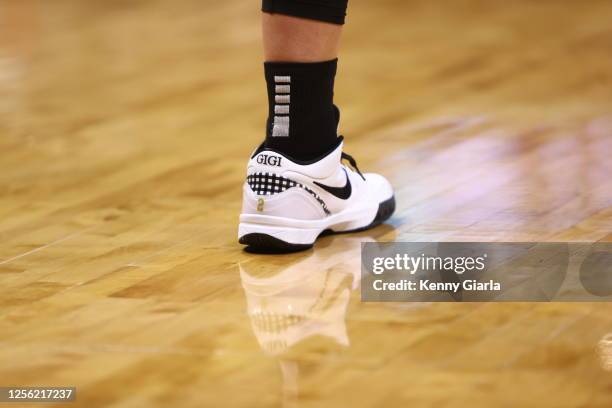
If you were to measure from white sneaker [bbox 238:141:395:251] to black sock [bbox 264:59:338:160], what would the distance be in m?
0.02

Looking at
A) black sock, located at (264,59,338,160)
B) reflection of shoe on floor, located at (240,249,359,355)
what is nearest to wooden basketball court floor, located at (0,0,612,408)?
reflection of shoe on floor, located at (240,249,359,355)

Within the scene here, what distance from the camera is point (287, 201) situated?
1.41 m

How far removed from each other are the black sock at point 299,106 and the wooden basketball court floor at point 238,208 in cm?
14

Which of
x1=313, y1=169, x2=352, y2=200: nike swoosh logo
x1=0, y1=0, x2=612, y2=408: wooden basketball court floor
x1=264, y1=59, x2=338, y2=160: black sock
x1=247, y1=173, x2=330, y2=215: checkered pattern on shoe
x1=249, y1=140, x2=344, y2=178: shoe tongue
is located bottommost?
x1=0, y1=0, x2=612, y2=408: wooden basketball court floor

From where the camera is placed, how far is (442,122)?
2186mm

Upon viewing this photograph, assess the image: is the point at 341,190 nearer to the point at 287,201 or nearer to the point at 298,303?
the point at 287,201

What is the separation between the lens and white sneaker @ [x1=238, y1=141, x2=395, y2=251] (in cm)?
140

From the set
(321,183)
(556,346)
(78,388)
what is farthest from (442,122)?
(78,388)

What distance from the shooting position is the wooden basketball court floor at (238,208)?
1.00 metres

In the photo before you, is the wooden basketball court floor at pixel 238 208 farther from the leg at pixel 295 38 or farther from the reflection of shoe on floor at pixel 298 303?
the leg at pixel 295 38

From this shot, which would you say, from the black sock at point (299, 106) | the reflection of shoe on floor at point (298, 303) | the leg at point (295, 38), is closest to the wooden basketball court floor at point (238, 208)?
the reflection of shoe on floor at point (298, 303)

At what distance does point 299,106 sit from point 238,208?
27 cm

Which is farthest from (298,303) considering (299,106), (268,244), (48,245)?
(48,245)

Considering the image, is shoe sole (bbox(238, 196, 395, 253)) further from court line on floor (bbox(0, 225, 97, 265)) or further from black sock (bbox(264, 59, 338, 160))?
court line on floor (bbox(0, 225, 97, 265))
